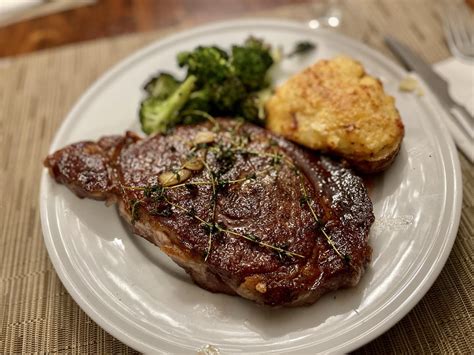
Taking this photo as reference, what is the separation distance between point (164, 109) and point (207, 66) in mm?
405

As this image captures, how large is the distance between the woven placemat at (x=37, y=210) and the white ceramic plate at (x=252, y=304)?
0.23 m

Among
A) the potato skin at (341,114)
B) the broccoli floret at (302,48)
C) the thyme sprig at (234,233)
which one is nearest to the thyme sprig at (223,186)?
the thyme sprig at (234,233)

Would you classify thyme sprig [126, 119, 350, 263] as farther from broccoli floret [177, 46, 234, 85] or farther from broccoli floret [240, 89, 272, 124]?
broccoli floret [177, 46, 234, 85]

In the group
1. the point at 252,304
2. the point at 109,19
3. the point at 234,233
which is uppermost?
the point at 109,19

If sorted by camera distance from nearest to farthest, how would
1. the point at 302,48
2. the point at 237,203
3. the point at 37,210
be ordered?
the point at 237,203 → the point at 37,210 → the point at 302,48

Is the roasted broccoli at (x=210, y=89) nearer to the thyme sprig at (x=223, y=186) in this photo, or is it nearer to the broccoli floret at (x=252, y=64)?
the broccoli floret at (x=252, y=64)

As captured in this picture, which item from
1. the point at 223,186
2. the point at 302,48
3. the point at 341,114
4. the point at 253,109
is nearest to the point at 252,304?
the point at 223,186

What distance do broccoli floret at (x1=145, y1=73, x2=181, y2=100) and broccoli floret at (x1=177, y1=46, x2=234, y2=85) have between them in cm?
14

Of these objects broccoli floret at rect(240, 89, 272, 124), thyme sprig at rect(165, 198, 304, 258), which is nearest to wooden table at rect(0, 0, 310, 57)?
broccoli floret at rect(240, 89, 272, 124)

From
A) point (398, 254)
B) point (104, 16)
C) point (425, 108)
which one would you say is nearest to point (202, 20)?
point (104, 16)

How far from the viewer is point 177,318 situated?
2242mm

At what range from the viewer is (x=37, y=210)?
9.78 feet

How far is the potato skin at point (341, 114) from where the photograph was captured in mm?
2572

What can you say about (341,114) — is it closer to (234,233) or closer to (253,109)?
(253,109)
